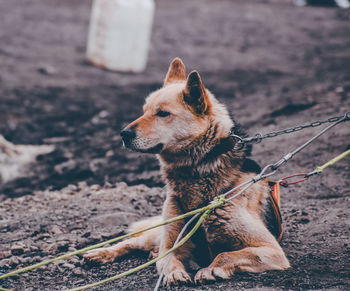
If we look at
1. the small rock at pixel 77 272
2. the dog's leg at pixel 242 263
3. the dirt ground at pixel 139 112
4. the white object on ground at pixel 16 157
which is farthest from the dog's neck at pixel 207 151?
the white object on ground at pixel 16 157

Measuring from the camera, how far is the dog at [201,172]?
2.99m

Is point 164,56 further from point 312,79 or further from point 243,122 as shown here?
point 243,122

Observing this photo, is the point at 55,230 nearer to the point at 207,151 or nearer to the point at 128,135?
the point at 128,135

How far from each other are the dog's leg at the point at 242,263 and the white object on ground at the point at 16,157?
3750 mm

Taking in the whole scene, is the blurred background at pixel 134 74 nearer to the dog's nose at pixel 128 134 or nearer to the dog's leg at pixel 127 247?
the dog's nose at pixel 128 134

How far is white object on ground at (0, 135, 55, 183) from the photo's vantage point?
589cm

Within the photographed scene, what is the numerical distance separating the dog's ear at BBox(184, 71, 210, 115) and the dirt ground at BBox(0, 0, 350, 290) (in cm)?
39

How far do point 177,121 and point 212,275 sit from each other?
1.08 m

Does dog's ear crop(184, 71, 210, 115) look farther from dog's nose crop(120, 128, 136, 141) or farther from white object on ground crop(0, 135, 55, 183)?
white object on ground crop(0, 135, 55, 183)

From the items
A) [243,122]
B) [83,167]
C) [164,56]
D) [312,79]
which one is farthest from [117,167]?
[164,56]

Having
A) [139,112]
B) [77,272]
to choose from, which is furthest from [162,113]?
[139,112]

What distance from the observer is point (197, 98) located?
321 centimetres

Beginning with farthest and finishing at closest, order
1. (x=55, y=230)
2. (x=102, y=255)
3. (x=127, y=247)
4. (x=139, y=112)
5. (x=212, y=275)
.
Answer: (x=139, y=112)
(x=55, y=230)
(x=127, y=247)
(x=102, y=255)
(x=212, y=275)

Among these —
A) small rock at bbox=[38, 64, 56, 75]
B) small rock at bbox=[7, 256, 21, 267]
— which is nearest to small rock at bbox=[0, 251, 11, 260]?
small rock at bbox=[7, 256, 21, 267]
